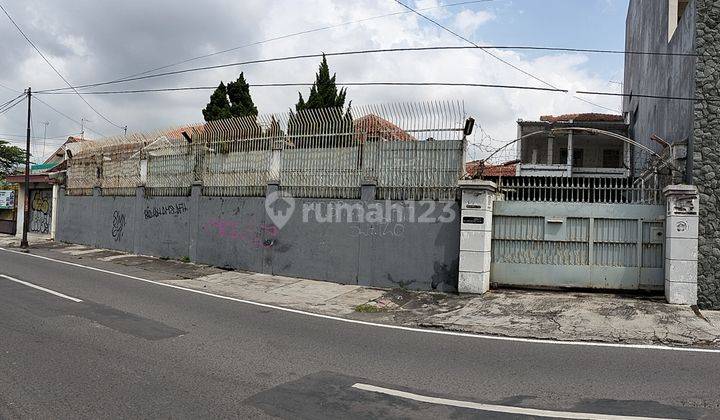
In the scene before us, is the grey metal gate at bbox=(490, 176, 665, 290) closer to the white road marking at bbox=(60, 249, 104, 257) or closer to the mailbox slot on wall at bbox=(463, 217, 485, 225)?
the mailbox slot on wall at bbox=(463, 217, 485, 225)

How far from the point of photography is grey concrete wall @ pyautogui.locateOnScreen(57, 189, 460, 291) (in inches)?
468

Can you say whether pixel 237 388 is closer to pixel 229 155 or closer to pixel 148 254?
pixel 229 155

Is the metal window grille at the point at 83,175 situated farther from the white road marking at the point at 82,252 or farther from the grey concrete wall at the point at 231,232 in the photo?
the grey concrete wall at the point at 231,232

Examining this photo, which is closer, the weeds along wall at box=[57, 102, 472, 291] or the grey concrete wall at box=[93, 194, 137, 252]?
the weeds along wall at box=[57, 102, 472, 291]

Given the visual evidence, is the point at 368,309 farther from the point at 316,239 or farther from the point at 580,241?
the point at 580,241

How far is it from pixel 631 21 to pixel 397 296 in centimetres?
1998

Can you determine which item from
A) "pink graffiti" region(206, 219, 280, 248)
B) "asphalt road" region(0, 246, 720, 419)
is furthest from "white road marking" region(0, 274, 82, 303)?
"pink graffiti" region(206, 219, 280, 248)

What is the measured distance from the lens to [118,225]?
67.3 ft

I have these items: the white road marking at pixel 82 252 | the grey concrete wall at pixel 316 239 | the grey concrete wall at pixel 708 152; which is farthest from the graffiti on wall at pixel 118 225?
the grey concrete wall at pixel 708 152

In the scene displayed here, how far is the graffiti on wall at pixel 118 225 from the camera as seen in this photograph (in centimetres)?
2028

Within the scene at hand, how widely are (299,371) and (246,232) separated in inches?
385

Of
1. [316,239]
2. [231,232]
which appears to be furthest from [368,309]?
[231,232]

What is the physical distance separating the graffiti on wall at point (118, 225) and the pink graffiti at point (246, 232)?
6.19 metres

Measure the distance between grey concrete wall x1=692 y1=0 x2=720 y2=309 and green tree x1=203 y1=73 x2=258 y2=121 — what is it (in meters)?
21.9
